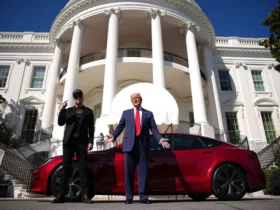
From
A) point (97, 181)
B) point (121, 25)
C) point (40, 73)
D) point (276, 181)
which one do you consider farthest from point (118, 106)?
point (40, 73)

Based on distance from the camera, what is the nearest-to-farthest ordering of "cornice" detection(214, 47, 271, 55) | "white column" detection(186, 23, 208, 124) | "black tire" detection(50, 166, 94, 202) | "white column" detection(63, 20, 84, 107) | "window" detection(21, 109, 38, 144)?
"black tire" detection(50, 166, 94, 202) → "white column" detection(63, 20, 84, 107) → "white column" detection(186, 23, 208, 124) → "window" detection(21, 109, 38, 144) → "cornice" detection(214, 47, 271, 55)

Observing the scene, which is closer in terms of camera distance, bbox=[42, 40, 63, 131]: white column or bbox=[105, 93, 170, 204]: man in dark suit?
bbox=[105, 93, 170, 204]: man in dark suit

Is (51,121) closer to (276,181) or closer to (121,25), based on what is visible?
(121,25)

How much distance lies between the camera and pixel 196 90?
14.9 metres

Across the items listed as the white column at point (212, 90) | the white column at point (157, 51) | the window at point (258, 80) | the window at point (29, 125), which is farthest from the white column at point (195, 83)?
the window at point (29, 125)

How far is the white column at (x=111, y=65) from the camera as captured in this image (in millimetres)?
12625

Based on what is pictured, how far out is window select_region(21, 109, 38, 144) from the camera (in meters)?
17.8

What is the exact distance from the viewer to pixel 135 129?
11.6 ft

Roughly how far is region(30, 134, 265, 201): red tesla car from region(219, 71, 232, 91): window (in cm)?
1806

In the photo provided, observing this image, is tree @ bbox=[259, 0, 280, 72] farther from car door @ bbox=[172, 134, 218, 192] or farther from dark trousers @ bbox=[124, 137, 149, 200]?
dark trousers @ bbox=[124, 137, 149, 200]

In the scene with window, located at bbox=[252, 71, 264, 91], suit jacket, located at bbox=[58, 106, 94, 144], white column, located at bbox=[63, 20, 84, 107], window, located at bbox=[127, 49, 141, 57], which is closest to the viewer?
suit jacket, located at bbox=[58, 106, 94, 144]

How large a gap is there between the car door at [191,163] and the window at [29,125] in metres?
16.5

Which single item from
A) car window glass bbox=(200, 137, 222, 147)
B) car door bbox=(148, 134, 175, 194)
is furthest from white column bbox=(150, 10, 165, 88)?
car door bbox=(148, 134, 175, 194)

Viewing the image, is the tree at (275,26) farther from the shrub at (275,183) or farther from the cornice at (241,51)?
the cornice at (241,51)
